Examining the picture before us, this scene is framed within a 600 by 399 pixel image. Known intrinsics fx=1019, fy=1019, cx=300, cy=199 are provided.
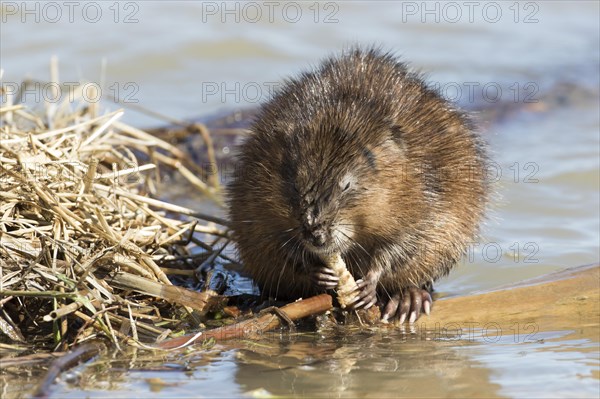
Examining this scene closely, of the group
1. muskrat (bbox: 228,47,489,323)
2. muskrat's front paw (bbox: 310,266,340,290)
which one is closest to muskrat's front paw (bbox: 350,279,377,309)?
muskrat (bbox: 228,47,489,323)

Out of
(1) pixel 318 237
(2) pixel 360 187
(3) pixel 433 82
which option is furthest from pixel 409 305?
(3) pixel 433 82

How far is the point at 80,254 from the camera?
4418 millimetres

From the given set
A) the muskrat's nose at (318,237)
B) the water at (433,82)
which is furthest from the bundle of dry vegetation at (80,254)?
the muskrat's nose at (318,237)

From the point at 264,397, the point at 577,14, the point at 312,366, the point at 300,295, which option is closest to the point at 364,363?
the point at 312,366

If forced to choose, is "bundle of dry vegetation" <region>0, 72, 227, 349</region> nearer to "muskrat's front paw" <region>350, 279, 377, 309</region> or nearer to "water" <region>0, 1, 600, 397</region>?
"water" <region>0, 1, 600, 397</region>

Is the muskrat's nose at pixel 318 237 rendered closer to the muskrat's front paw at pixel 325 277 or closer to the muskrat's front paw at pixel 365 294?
the muskrat's front paw at pixel 325 277

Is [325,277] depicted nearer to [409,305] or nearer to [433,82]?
[409,305]

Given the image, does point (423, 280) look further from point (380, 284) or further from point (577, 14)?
point (577, 14)

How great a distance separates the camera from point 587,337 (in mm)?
4332

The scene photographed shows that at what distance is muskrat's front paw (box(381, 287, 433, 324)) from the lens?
15.6 feet

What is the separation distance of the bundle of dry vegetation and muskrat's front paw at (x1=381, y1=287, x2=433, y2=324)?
0.83 meters

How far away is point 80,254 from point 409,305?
1533mm

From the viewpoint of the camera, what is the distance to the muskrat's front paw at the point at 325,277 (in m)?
4.54

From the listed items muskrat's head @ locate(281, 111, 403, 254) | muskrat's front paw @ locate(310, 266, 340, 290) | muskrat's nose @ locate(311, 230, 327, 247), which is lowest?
muskrat's front paw @ locate(310, 266, 340, 290)
